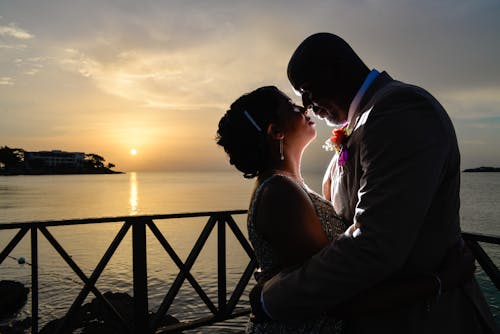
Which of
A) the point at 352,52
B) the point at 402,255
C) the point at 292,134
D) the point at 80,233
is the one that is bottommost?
the point at 80,233

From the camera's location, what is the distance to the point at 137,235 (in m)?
4.62

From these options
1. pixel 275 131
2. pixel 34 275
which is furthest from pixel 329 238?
pixel 34 275

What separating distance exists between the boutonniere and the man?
0.01 metres

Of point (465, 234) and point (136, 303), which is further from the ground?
point (465, 234)

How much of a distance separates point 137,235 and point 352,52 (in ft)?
12.1

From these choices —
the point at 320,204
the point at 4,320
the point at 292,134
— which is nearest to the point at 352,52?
the point at 292,134

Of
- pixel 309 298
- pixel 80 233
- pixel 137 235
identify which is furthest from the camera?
pixel 80 233

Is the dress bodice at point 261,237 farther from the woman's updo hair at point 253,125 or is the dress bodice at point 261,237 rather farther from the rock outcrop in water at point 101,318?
the rock outcrop in water at point 101,318

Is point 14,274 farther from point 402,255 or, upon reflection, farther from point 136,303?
point 402,255

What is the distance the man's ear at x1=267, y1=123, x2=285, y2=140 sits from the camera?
1.95 metres

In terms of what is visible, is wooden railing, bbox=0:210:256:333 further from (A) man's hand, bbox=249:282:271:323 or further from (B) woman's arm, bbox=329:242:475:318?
(B) woman's arm, bbox=329:242:475:318

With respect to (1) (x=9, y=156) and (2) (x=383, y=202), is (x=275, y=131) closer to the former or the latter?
(2) (x=383, y=202)

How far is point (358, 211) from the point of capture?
1.25 meters

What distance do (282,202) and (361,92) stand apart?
1.87ft
